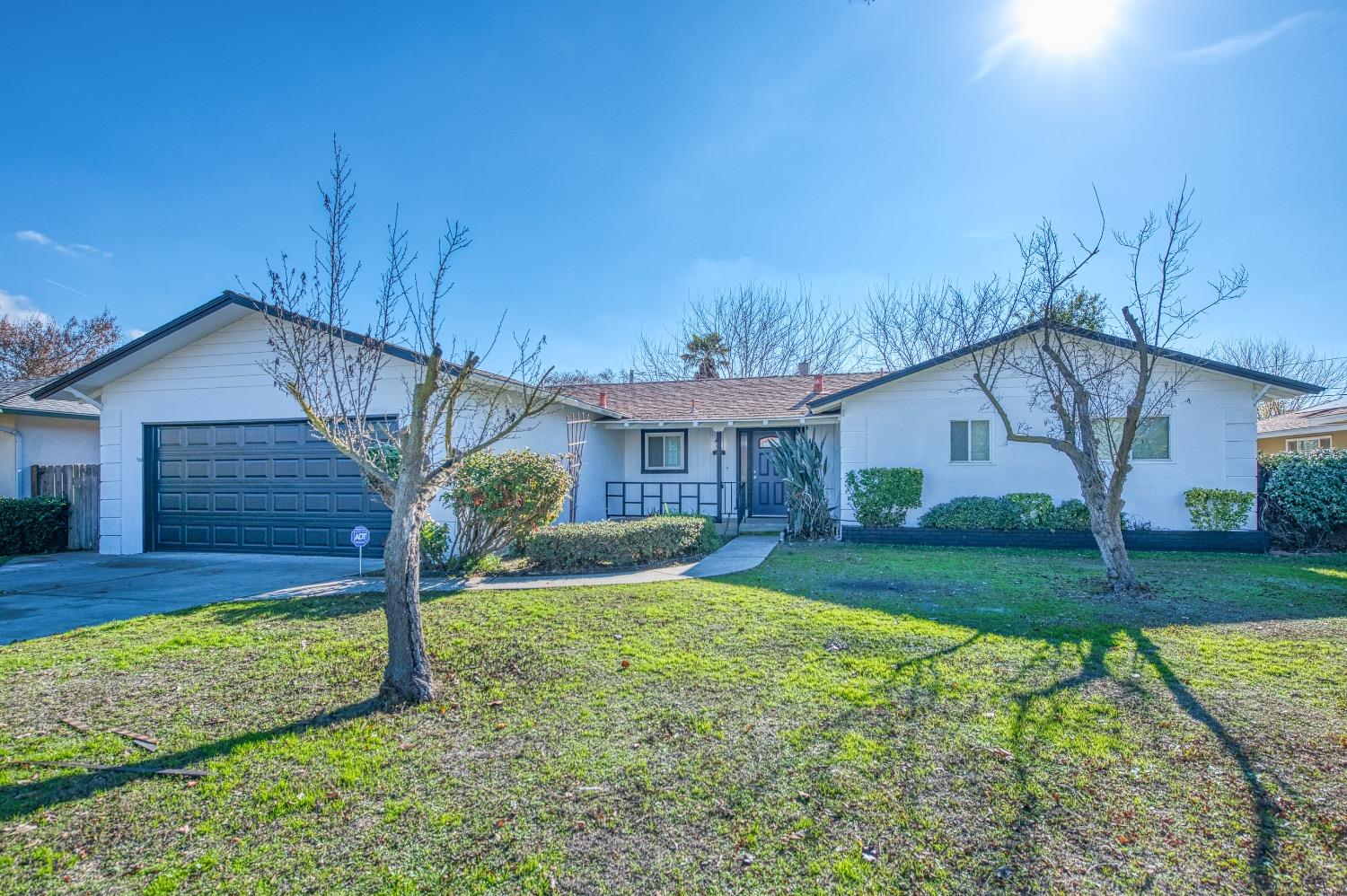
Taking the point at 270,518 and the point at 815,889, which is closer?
the point at 815,889

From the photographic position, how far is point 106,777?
313 cm

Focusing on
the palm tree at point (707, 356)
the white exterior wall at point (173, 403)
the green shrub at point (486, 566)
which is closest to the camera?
the green shrub at point (486, 566)

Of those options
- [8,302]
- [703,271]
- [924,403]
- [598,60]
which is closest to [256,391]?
[598,60]

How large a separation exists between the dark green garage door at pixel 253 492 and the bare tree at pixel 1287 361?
3590cm

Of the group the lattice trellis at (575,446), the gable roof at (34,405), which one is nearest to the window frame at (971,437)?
the lattice trellis at (575,446)

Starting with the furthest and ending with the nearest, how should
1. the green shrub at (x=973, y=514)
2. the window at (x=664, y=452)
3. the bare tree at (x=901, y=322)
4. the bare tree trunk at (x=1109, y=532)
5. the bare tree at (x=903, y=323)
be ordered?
1. the bare tree at (x=901, y=322)
2. the bare tree at (x=903, y=323)
3. the window at (x=664, y=452)
4. the green shrub at (x=973, y=514)
5. the bare tree trunk at (x=1109, y=532)

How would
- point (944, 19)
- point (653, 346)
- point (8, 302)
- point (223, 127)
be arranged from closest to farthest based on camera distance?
point (944, 19) < point (223, 127) < point (8, 302) < point (653, 346)

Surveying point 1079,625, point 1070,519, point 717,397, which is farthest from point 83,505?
point 1070,519

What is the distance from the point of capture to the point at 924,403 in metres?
12.5

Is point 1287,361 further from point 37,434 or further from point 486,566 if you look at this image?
point 37,434

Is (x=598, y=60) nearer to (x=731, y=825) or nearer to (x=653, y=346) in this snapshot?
(x=731, y=825)

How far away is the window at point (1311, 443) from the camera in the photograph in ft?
59.7

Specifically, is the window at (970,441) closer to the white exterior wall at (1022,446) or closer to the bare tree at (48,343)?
the white exterior wall at (1022,446)

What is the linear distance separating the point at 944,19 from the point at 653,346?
78.6 ft
